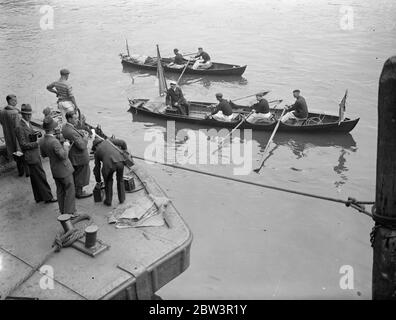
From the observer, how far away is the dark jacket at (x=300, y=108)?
17.9 meters

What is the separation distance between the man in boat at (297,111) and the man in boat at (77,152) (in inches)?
425

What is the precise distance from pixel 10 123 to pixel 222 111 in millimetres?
10091

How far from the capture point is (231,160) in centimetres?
1694

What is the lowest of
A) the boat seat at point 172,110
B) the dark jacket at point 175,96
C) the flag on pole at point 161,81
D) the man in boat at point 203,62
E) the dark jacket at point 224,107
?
the boat seat at point 172,110

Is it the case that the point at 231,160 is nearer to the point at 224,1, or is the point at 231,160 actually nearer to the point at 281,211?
the point at 281,211

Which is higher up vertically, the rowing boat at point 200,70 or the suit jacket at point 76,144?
the rowing boat at point 200,70

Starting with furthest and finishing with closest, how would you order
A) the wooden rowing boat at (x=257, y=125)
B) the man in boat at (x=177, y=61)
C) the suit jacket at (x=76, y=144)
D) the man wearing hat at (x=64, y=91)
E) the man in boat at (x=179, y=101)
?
the man in boat at (x=177, y=61) < the man in boat at (x=179, y=101) < the wooden rowing boat at (x=257, y=125) < the man wearing hat at (x=64, y=91) < the suit jacket at (x=76, y=144)

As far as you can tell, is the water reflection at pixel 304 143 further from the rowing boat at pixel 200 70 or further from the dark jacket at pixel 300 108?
the rowing boat at pixel 200 70

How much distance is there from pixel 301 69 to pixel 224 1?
86.8ft

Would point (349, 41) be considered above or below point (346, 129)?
above

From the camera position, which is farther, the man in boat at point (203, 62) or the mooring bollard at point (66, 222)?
the man in boat at point (203, 62)

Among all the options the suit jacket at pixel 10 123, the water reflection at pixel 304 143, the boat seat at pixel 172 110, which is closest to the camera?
the suit jacket at pixel 10 123

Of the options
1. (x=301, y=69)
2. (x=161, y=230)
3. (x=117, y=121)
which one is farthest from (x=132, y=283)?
(x=301, y=69)

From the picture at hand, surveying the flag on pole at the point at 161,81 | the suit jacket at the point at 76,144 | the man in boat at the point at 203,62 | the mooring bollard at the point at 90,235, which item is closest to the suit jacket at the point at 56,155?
the suit jacket at the point at 76,144
